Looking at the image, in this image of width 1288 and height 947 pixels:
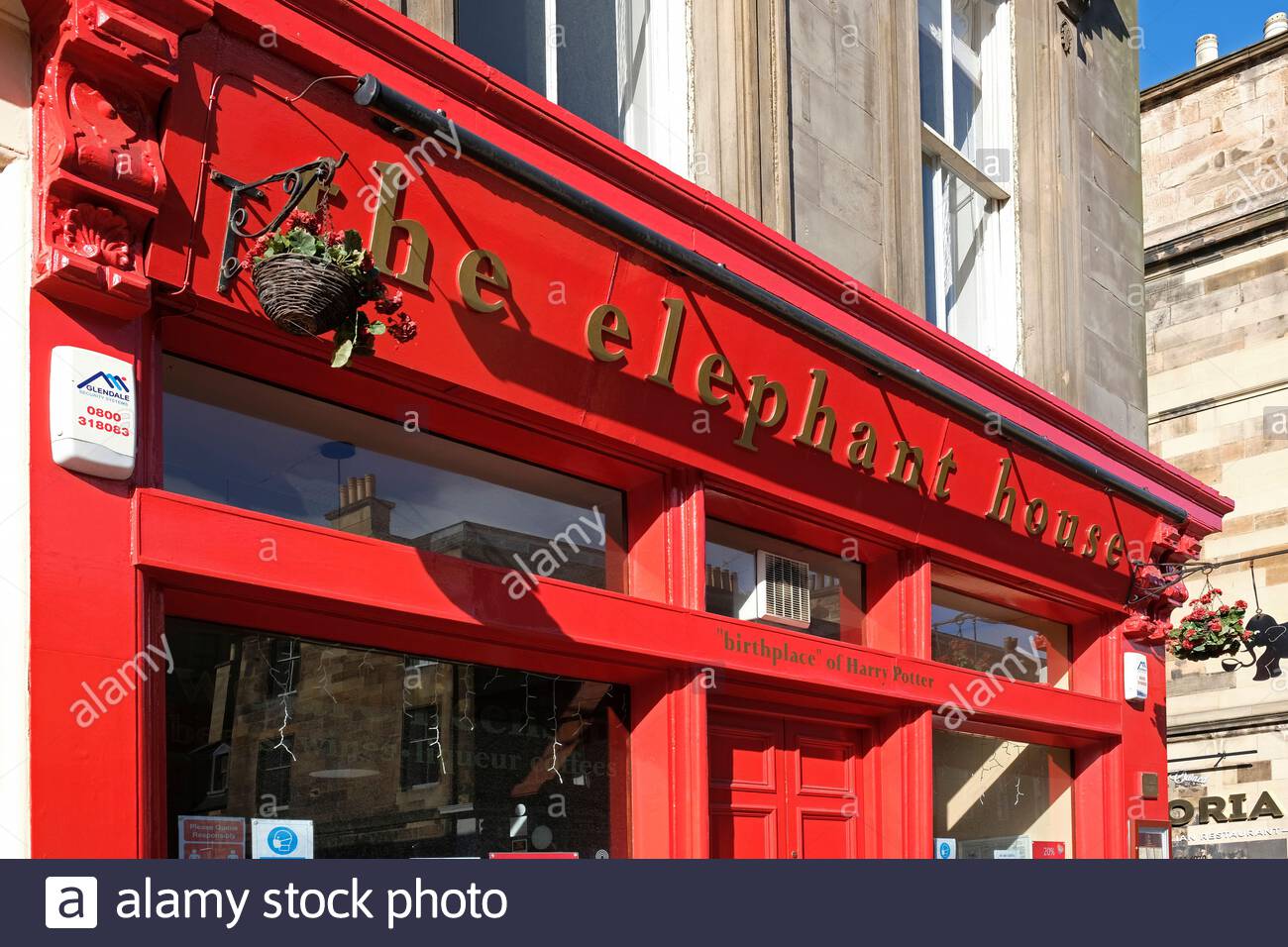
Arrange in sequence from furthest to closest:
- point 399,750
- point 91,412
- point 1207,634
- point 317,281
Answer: point 1207,634 < point 399,750 < point 317,281 < point 91,412

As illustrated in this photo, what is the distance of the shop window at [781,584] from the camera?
31.3 feet

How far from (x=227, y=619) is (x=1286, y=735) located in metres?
21.8

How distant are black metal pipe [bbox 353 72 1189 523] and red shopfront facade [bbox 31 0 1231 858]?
1.0 inches

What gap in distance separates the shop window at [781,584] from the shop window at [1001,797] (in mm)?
1325

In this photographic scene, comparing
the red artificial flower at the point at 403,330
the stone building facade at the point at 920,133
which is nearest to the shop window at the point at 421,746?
the red artificial flower at the point at 403,330

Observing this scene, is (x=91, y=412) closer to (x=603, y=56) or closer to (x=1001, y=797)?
(x=603, y=56)

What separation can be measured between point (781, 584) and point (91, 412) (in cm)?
516

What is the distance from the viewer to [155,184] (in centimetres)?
600

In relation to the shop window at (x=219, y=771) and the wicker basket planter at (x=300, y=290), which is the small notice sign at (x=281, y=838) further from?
the wicker basket planter at (x=300, y=290)

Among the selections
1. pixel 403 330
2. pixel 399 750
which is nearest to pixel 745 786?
pixel 399 750

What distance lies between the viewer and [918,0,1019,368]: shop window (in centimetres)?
1256

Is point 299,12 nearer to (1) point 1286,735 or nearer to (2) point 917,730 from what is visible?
(2) point 917,730

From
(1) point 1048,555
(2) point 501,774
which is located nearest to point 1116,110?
(1) point 1048,555

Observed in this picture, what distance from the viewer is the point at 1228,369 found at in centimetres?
2731
